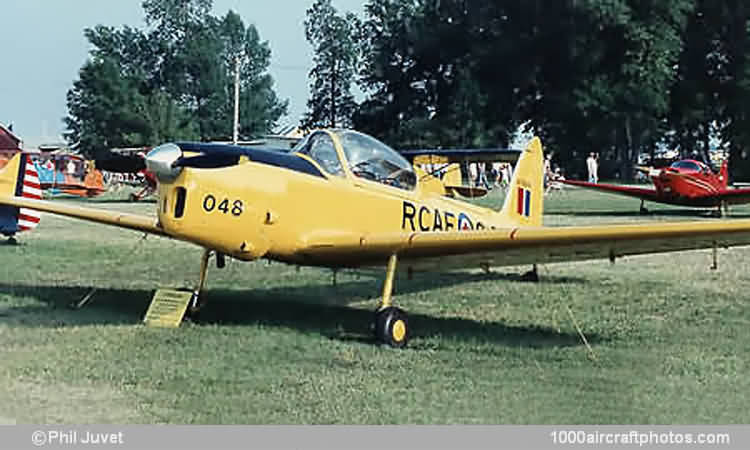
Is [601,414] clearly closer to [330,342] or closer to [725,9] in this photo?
[330,342]

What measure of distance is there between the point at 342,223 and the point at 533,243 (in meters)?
1.71

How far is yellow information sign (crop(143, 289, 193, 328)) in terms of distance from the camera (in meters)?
8.44

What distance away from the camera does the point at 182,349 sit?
7.43 metres

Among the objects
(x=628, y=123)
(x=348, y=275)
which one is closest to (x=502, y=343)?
(x=348, y=275)

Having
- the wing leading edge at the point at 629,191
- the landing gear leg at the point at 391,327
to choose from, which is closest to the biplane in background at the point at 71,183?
the wing leading edge at the point at 629,191

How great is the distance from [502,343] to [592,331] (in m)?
0.98

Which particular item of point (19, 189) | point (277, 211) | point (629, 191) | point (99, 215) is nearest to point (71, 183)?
point (629, 191)

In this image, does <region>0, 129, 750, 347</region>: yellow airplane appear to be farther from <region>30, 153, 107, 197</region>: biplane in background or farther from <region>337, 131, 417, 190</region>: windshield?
<region>30, 153, 107, 197</region>: biplane in background

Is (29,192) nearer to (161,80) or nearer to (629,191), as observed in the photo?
(629,191)

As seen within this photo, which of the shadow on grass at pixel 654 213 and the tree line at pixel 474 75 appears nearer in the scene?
the shadow on grass at pixel 654 213

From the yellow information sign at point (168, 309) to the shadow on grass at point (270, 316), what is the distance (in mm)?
203

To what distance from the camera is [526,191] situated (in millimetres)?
11719

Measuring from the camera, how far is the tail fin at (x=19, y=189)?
13.6 metres

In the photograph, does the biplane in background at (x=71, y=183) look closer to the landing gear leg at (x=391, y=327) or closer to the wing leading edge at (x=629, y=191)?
the wing leading edge at (x=629, y=191)
